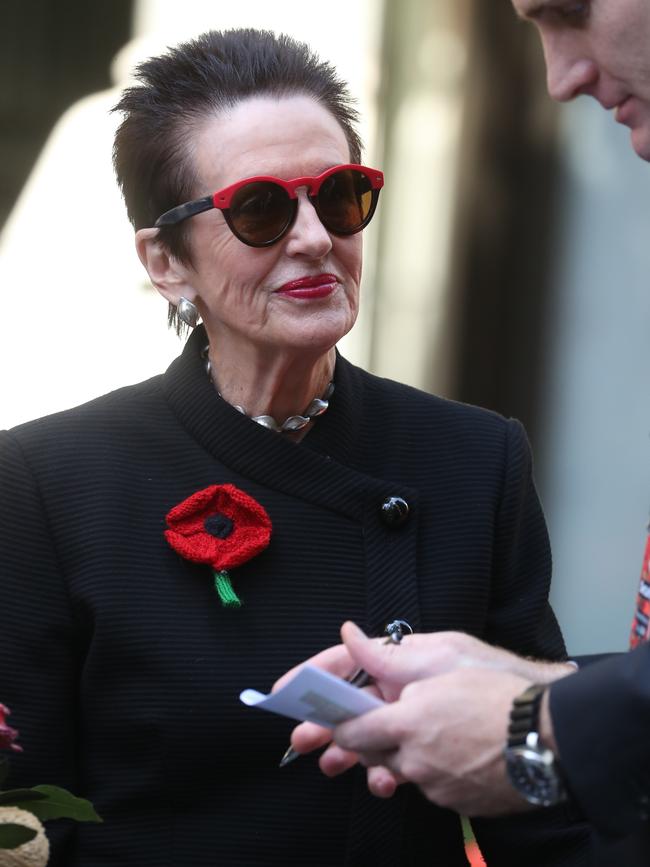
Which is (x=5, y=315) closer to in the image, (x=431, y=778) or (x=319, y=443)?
(x=319, y=443)

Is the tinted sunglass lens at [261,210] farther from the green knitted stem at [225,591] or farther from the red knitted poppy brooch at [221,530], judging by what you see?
the green knitted stem at [225,591]

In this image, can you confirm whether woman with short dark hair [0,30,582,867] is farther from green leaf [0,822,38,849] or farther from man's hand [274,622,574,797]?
green leaf [0,822,38,849]

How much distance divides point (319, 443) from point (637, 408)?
256cm

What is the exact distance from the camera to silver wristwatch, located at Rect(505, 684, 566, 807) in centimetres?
186

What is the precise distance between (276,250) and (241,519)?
0.52 m

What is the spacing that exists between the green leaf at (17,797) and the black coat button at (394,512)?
A: 0.94 meters

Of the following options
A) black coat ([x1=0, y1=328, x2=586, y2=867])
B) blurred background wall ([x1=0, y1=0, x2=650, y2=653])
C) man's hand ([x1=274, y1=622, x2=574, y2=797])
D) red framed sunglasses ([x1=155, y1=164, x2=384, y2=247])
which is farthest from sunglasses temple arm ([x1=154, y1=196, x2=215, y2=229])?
blurred background wall ([x1=0, y1=0, x2=650, y2=653])

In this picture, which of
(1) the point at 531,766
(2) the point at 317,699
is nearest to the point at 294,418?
(2) the point at 317,699

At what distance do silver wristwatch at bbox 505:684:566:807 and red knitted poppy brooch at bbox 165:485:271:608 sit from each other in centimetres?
71

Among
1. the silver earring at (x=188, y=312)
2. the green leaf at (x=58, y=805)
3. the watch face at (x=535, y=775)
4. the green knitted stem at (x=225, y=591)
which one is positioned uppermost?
the silver earring at (x=188, y=312)

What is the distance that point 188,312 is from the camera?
2799 mm

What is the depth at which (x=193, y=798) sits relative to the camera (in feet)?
7.97

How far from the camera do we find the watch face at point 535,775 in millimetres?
1862

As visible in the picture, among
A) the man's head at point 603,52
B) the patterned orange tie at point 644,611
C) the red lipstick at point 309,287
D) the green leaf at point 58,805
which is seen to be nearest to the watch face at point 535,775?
the patterned orange tie at point 644,611
